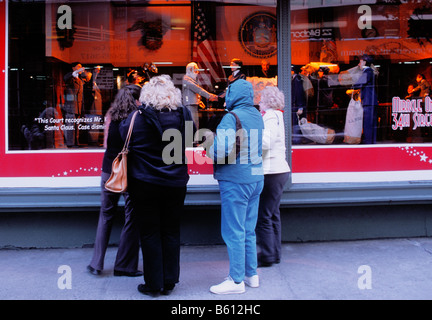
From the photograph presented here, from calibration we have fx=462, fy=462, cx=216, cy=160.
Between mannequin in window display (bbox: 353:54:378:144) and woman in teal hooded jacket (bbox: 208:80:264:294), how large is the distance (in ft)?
9.96

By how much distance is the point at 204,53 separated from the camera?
9266 mm

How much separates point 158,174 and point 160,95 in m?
0.69

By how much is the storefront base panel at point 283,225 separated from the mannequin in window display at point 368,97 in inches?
48.5

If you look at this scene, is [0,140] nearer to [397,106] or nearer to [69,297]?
[69,297]

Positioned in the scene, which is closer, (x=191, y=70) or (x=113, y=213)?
(x=113, y=213)

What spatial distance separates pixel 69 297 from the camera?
427cm

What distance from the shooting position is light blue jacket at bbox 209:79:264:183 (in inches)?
161

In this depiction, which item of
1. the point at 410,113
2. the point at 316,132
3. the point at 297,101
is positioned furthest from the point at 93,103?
the point at 410,113

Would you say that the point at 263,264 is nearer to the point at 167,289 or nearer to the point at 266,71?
the point at 167,289

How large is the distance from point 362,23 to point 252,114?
4854 millimetres

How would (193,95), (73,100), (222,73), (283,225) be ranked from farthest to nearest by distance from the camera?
1. (222,73)
2. (193,95)
3. (73,100)
4. (283,225)

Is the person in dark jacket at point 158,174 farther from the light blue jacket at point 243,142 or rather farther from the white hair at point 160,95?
the light blue jacket at point 243,142

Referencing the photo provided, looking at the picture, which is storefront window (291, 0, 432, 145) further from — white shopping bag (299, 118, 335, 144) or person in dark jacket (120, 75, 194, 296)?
person in dark jacket (120, 75, 194, 296)
